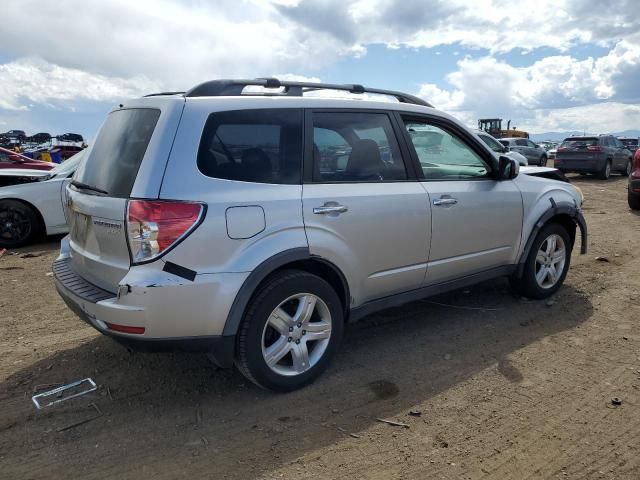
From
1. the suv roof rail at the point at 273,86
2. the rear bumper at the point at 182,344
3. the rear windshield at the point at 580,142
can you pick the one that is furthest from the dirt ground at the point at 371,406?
the rear windshield at the point at 580,142

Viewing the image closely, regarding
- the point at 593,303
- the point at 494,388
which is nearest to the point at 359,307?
the point at 494,388

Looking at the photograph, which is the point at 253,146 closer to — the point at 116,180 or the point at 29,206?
the point at 116,180

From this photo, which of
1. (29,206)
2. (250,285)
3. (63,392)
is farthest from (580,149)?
(63,392)

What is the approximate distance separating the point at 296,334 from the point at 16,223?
249 inches

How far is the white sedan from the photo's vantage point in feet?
25.5

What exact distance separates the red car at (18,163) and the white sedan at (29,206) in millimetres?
2357

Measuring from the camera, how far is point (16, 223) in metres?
7.84

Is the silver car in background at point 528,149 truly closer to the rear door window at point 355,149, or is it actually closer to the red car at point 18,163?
the red car at point 18,163

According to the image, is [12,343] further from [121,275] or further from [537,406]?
[537,406]

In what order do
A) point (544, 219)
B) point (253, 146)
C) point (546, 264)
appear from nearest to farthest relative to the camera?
point (253, 146) < point (544, 219) < point (546, 264)

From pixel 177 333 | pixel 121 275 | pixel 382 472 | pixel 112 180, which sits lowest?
pixel 382 472

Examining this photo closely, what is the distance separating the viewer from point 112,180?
3.13 meters

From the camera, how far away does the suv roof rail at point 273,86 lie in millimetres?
3234

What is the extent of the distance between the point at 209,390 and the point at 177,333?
0.74 m
